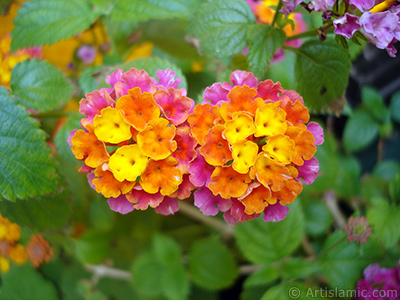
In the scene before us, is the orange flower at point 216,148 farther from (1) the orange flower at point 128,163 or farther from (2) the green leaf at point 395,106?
(2) the green leaf at point 395,106

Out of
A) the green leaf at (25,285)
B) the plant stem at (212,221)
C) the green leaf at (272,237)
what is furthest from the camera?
the plant stem at (212,221)

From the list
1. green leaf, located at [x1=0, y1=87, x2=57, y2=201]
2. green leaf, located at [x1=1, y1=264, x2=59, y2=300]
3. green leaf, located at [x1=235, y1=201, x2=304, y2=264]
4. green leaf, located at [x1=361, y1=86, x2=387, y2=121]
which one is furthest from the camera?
green leaf, located at [x1=361, y1=86, x2=387, y2=121]

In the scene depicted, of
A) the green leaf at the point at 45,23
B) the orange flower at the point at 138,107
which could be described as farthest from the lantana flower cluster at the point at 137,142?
the green leaf at the point at 45,23

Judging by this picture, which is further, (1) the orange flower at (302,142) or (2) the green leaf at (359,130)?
(2) the green leaf at (359,130)

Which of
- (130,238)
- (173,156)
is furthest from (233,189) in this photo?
(130,238)

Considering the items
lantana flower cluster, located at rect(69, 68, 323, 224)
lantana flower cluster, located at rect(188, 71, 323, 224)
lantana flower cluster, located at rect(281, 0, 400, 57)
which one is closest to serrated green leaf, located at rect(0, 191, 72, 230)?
lantana flower cluster, located at rect(69, 68, 323, 224)

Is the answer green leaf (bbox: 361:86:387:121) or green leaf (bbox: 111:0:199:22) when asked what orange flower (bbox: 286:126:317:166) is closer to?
green leaf (bbox: 111:0:199:22)

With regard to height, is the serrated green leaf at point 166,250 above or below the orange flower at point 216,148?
below
